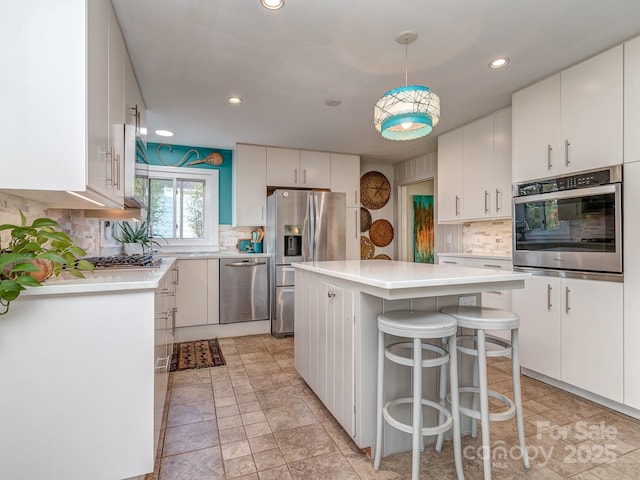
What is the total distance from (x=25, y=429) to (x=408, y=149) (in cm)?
455

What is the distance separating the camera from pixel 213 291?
12.8 feet

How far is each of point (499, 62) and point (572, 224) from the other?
1.25 metres

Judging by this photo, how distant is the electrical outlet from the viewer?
1921 millimetres

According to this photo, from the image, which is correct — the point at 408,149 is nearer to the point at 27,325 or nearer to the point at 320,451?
the point at 320,451

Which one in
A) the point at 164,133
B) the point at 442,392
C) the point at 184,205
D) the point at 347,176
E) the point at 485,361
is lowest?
the point at 442,392

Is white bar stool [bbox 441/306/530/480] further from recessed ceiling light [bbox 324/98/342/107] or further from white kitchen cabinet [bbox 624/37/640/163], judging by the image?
recessed ceiling light [bbox 324/98/342/107]

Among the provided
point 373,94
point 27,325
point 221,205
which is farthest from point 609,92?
point 221,205

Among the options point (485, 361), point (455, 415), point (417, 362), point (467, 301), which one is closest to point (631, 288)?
point (467, 301)

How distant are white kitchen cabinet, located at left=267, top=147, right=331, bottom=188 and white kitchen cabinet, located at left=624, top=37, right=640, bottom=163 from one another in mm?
3144

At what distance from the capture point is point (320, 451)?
69.6 inches

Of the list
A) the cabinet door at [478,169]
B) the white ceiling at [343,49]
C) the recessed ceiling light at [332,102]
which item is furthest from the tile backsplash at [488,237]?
the recessed ceiling light at [332,102]

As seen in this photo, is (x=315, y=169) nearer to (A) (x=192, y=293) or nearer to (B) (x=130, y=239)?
(A) (x=192, y=293)

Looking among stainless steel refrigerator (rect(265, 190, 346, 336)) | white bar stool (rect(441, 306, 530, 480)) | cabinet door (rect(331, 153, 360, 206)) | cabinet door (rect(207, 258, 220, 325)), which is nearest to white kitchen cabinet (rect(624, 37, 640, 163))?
white bar stool (rect(441, 306, 530, 480))

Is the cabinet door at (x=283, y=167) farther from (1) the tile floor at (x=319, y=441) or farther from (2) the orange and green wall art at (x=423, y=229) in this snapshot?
(1) the tile floor at (x=319, y=441)
